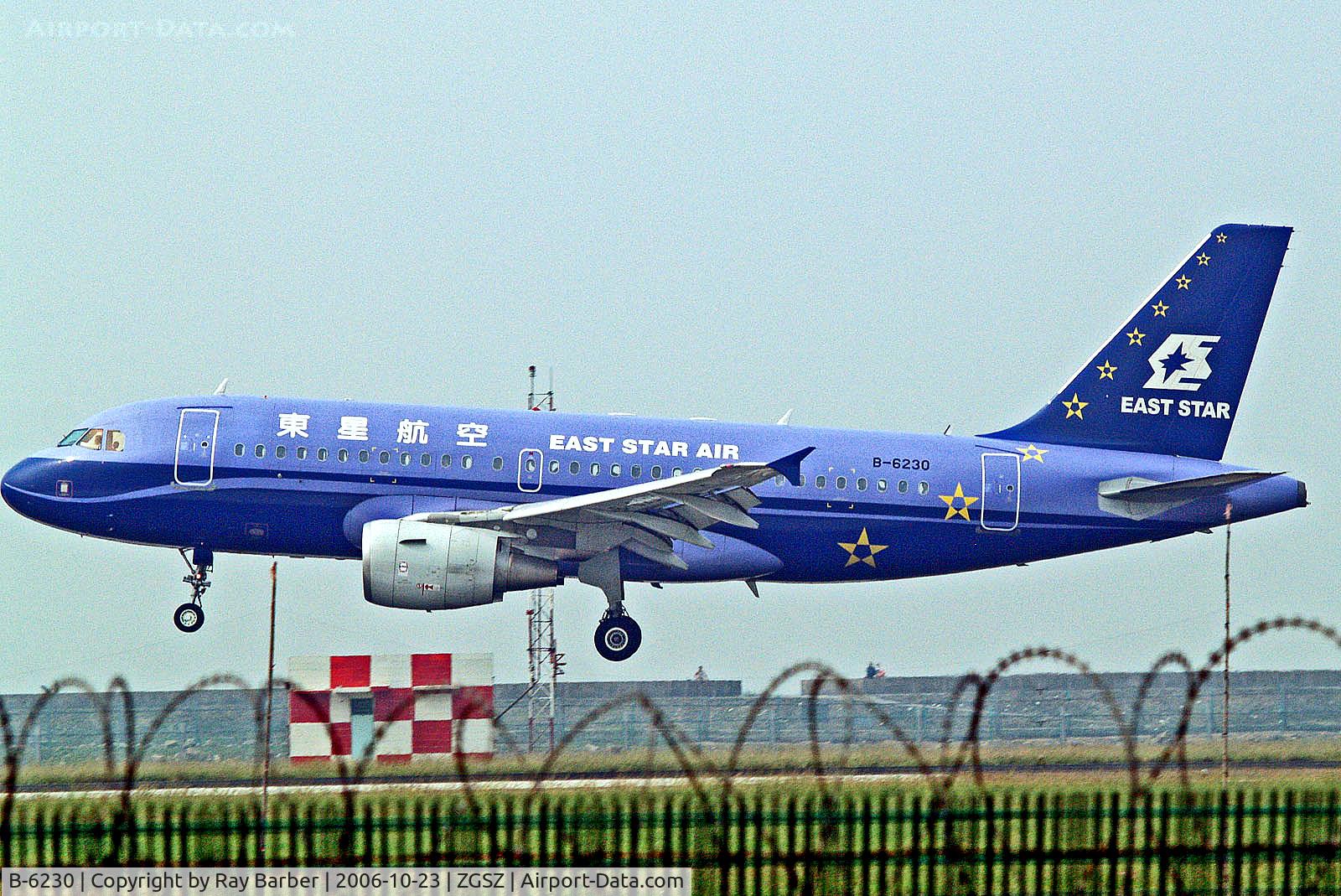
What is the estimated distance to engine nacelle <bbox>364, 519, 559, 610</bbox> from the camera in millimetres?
31344

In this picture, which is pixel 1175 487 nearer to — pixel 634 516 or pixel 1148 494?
pixel 1148 494

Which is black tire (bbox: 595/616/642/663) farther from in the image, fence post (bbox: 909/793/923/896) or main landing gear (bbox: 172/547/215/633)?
fence post (bbox: 909/793/923/896)

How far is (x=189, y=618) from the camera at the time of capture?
33812 mm

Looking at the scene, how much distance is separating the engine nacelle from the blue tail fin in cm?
1149

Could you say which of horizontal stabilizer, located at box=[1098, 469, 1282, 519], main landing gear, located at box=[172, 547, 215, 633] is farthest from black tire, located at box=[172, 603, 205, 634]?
horizontal stabilizer, located at box=[1098, 469, 1282, 519]

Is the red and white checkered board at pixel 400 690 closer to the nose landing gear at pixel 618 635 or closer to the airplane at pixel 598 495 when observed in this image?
the airplane at pixel 598 495

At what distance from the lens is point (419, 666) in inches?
1160

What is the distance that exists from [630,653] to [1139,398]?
1235 centimetres

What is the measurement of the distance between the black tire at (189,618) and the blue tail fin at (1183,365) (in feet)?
54.9

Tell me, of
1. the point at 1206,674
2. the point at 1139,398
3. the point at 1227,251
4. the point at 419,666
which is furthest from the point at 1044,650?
the point at 1227,251

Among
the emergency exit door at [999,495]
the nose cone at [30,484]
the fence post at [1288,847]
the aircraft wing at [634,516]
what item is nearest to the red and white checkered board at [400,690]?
the aircraft wing at [634,516]

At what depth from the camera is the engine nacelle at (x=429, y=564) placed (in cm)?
3134

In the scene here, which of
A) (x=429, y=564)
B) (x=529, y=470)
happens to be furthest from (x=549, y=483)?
(x=429, y=564)

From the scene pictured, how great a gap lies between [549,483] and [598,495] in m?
1.68
